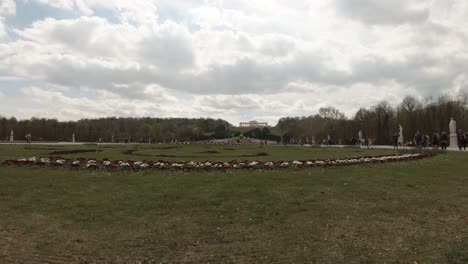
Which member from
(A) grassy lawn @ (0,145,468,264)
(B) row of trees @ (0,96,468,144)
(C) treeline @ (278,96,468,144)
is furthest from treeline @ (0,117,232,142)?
(A) grassy lawn @ (0,145,468,264)

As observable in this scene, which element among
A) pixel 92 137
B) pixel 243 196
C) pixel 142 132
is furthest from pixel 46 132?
pixel 243 196

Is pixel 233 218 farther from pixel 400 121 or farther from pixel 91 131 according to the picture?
pixel 91 131

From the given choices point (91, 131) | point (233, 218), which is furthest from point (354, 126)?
point (233, 218)

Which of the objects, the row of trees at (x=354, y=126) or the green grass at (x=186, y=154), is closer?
the green grass at (x=186, y=154)

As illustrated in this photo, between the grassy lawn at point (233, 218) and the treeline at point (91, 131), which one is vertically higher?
the treeline at point (91, 131)

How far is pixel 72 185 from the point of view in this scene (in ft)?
45.2

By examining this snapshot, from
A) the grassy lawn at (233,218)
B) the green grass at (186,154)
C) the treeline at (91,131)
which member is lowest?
the grassy lawn at (233,218)

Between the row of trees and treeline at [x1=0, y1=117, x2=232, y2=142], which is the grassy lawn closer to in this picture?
the row of trees

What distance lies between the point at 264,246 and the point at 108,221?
4.27 metres

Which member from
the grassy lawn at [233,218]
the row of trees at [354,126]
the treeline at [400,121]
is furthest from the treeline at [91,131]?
the grassy lawn at [233,218]

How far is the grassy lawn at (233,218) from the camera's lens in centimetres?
813

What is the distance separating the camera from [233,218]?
34.1ft

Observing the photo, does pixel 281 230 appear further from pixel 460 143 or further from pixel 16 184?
pixel 460 143

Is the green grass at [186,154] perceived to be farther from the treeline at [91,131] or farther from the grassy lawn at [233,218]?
the treeline at [91,131]
